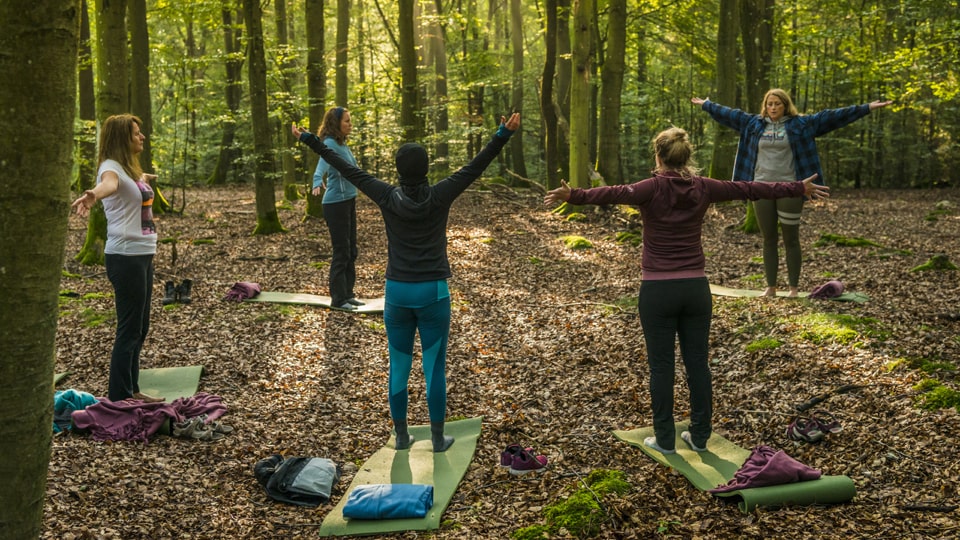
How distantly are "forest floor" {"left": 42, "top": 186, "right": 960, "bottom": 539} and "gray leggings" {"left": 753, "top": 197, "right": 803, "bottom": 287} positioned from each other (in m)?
0.40

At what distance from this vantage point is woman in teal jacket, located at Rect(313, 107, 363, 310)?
8.47 metres

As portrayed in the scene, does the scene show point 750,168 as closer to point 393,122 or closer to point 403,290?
point 403,290

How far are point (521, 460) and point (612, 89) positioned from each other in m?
12.9

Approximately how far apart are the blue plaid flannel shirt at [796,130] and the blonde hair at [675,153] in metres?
Answer: 2.63

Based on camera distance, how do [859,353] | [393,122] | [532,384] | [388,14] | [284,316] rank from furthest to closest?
1. [388,14]
2. [393,122]
3. [284,316]
4. [532,384]
5. [859,353]

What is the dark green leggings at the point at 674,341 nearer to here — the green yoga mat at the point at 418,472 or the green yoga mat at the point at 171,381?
the green yoga mat at the point at 418,472

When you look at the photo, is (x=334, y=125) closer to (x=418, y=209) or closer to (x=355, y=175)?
(x=355, y=175)

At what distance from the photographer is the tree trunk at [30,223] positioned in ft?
8.55

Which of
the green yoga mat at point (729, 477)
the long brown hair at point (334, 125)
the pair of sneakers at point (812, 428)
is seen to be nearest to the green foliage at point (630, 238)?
the long brown hair at point (334, 125)

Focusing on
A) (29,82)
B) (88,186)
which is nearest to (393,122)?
(88,186)

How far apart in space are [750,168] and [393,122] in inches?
660

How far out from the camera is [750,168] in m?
7.66

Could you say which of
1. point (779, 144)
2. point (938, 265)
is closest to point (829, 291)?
point (779, 144)

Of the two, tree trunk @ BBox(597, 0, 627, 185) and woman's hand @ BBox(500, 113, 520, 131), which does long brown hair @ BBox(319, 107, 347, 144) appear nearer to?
woman's hand @ BBox(500, 113, 520, 131)
